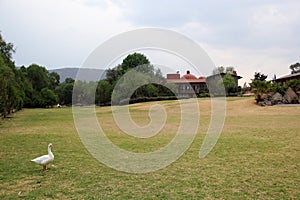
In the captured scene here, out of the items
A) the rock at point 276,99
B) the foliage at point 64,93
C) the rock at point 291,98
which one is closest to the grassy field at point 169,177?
the rock at point 276,99

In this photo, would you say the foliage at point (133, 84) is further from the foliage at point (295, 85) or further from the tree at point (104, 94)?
the foliage at point (295, 85)

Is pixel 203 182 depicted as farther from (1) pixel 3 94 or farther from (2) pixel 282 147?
(1) pixel 3 94

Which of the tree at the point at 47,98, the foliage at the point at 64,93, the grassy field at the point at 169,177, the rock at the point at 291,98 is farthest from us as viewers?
the foliage at the point at 64,93

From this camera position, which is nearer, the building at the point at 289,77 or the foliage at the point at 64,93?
the building at the point at 289,77

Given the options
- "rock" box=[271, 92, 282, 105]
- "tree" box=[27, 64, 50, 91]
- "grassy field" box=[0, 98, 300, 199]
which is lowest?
"grassy field" box=[0, 98, 300, 199]

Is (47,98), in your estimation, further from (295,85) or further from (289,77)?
(295,85)

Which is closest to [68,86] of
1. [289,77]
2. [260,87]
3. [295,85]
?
[289,77]

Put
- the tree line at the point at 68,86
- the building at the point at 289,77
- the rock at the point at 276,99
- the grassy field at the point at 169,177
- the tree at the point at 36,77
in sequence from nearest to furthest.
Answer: the grassy field at the point at 169,177 → the rock at the point at 276,99 → the tree line at the point at 68,86 → the building at the point at 289,77 → the tree at the point at 36,77

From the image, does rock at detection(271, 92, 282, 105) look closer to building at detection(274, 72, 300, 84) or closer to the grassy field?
building at detection(274, 72, 300, 84)

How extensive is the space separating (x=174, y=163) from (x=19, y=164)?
4089 mm

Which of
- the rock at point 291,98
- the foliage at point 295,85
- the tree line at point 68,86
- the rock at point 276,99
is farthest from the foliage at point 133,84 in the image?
the foliage at point 295,85

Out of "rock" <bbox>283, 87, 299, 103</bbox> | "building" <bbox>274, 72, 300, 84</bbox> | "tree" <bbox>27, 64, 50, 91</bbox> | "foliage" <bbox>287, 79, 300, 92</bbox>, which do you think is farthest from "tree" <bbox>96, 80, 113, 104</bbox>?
"foliage" <bbox>287, 79, 300, 92</bbox>

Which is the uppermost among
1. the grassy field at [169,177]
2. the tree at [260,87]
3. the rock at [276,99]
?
the tree at [260,87]

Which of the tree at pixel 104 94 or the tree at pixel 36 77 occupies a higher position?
the tree at pixel 36 77
